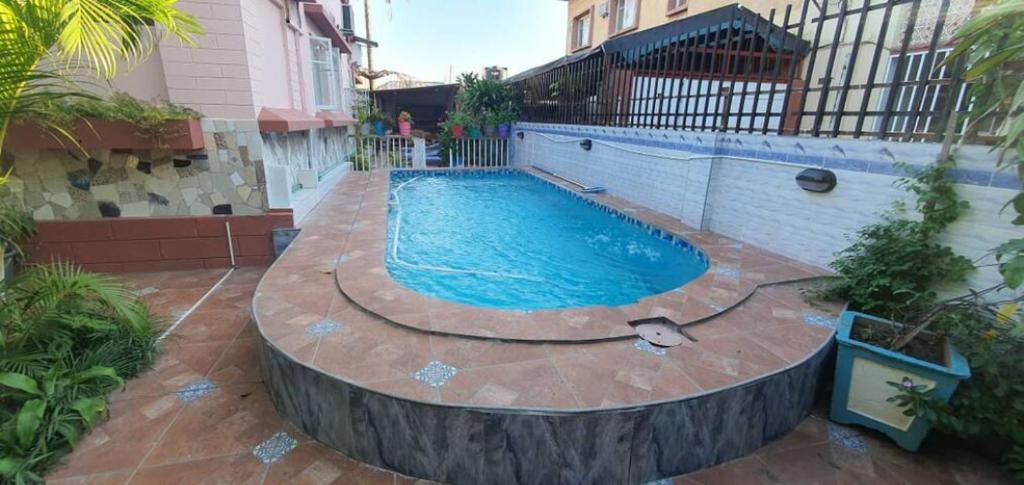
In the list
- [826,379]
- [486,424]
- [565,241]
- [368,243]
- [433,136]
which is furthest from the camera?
[433,136]

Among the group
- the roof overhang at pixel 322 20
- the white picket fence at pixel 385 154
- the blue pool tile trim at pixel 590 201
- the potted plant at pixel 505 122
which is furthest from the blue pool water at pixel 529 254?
the potted plant at pixel 505 122

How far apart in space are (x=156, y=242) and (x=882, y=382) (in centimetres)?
599

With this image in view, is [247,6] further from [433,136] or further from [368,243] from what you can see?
[433,136]

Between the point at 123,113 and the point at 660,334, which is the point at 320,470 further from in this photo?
the point at 123,113

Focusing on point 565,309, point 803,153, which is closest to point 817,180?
point 803,153

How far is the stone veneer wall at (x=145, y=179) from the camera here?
156 inches

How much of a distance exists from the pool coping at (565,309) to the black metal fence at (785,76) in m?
1.36

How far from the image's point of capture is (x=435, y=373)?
2.21 m

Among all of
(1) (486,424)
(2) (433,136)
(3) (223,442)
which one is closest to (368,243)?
(3) (223,442)

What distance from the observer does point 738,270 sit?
3820 millimetres

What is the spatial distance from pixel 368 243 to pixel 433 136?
14.8 m

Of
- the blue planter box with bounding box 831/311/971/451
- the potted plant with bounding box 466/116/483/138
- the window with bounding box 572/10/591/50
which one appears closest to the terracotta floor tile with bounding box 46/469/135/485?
the blue planter box with bounding box 831/311/971/451

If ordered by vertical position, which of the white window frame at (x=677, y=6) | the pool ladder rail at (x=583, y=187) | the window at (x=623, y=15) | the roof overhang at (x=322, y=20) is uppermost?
the window at (x=623, y=15)

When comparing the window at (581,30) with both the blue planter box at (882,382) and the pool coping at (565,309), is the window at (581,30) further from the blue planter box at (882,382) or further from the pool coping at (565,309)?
the blue planter box at (882,382)
